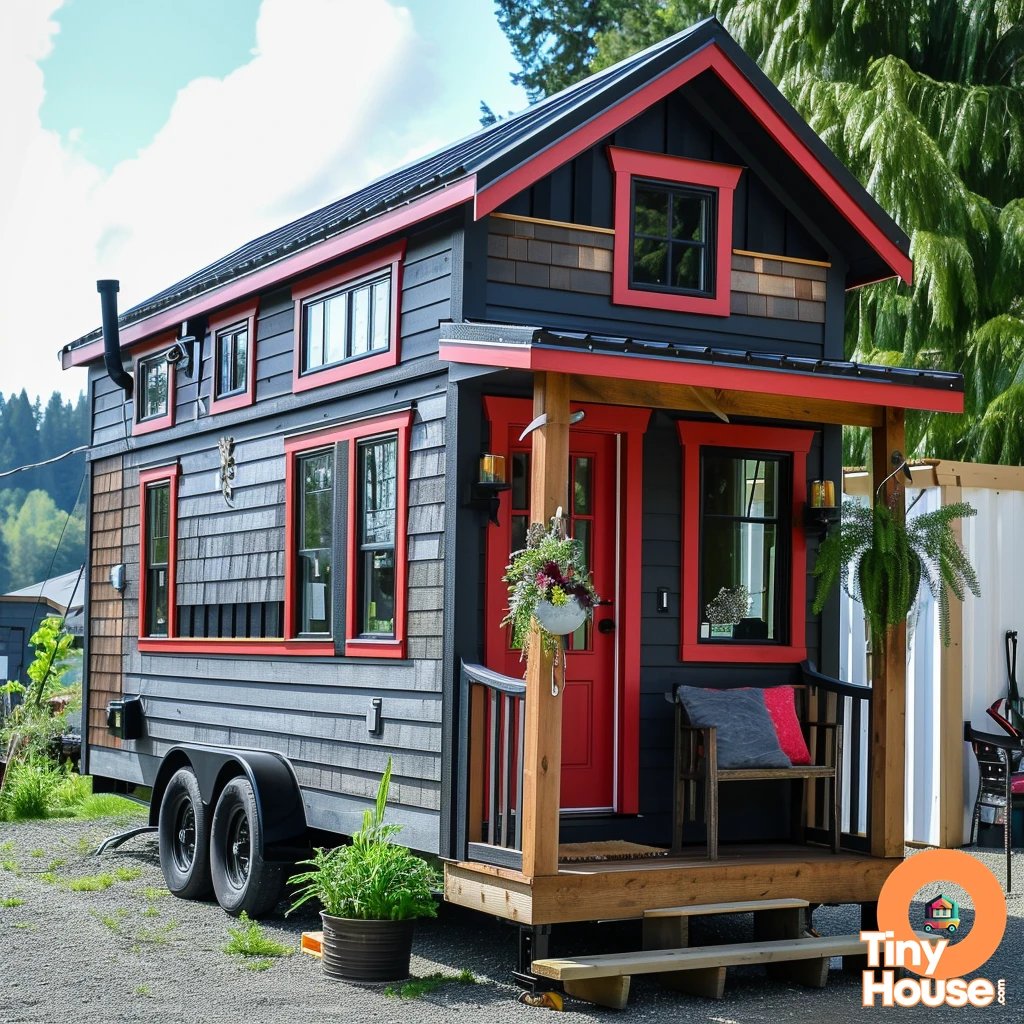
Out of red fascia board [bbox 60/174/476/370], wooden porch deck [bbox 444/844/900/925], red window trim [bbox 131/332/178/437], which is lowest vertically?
wooden porch deck [bbox 444/844/900/925]

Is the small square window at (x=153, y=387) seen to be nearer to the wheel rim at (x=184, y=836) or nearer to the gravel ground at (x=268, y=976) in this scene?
the wheel rim at (x=184, y=836)

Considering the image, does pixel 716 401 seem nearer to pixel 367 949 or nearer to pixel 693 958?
pixel 693 958

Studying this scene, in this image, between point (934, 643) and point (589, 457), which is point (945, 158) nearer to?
point (934, 643)

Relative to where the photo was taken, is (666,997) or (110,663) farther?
(110,663)

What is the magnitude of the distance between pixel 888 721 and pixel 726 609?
4.29 ft

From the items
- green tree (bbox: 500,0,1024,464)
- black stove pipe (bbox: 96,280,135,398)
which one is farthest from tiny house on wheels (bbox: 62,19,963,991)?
green tree (bbox: 500,0,1024,464)

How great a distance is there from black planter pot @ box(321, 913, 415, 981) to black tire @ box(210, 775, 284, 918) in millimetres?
1489

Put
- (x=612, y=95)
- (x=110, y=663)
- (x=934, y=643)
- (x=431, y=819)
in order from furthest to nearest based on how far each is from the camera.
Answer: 1. (x=110, y=663)
2. (x=934, y=643)
3. (x=612, y=95)
4. (x=431, y=819)

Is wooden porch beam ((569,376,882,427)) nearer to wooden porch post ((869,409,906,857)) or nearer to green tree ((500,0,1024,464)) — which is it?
wooden porch post ((869,409,906,857))

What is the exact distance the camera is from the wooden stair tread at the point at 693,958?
653cm

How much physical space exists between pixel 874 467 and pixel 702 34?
268 centimetres

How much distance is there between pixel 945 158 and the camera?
640 inches

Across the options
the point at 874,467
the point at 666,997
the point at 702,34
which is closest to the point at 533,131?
the point at 702,34

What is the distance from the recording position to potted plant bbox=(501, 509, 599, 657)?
664 cm
